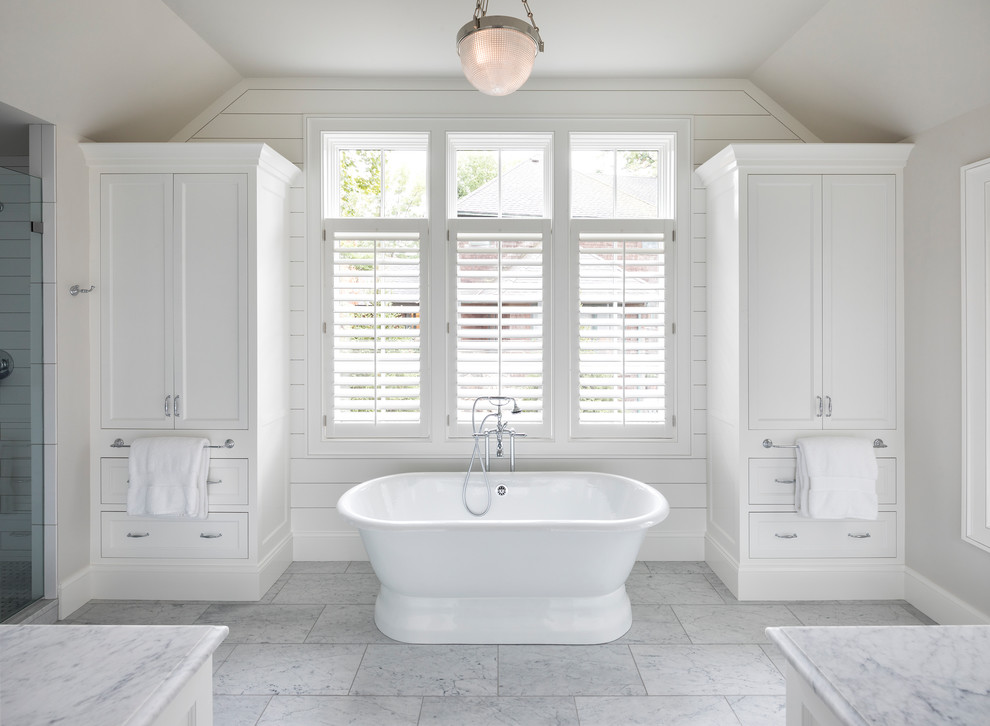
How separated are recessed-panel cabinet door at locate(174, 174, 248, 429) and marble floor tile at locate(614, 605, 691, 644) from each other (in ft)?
7.25

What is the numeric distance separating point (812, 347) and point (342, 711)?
2.71m

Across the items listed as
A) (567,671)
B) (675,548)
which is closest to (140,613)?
(567,671)

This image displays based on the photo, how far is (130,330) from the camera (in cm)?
304

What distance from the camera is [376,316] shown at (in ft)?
11.5

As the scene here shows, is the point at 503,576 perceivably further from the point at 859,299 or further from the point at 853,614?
the point at 859,299

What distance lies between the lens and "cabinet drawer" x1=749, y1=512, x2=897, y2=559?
309 cm

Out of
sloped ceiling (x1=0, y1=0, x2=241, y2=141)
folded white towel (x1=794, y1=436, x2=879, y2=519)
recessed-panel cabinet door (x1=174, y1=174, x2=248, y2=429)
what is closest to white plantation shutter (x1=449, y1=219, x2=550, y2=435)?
recessed-panel cabinet door (x1=174, y1=174, x2=248, y2=429)

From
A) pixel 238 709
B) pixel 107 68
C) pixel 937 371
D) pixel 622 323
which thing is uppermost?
pixel 107 68

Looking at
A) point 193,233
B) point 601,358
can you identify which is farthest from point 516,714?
point 193,233

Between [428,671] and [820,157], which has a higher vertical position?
[820,157]

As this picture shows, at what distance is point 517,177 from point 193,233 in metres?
1.83

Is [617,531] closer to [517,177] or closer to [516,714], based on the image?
[516,714]

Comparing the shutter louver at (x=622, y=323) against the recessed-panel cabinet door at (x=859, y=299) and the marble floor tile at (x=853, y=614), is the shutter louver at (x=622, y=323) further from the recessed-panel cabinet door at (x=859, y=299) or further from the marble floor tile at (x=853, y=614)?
the marble floor tile at (x=853, y=614)

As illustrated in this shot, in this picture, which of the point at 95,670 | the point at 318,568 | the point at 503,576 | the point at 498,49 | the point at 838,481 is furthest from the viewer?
the point at 318,568
